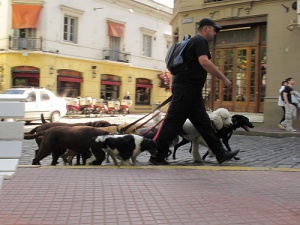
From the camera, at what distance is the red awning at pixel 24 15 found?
Answer: 2528 cm

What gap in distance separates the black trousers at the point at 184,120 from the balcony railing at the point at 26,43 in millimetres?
21715

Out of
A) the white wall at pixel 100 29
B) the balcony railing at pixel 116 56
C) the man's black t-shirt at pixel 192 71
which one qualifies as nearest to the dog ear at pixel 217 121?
the man's black t-shirt at pixel 192 71

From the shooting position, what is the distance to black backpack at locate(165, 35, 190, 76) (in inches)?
221

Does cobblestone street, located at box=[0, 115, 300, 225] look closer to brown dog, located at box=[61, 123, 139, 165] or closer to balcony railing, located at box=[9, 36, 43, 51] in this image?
brown dog, located at box=[61, 123, 139, 165]

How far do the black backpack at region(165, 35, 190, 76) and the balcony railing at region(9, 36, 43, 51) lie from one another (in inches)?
847

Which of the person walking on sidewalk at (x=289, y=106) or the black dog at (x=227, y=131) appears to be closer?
the black dog at (x=227, y=131)

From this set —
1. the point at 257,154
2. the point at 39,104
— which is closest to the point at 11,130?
the point at 257,154

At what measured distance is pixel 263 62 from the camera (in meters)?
13.9

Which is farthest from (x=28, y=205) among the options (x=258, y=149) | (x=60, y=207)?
(x=258, y=149)

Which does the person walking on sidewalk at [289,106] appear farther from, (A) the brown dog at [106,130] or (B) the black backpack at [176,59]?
(A) the brown dog at [106,130]

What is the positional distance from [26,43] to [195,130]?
22066mm

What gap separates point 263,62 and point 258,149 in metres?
6.43

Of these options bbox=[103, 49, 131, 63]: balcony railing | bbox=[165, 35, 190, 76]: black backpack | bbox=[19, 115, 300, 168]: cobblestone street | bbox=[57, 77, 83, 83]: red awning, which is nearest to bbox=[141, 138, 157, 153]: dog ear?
bbox=[19, 115, 300, 168]: cobblestone street

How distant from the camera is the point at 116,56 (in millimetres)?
31047
